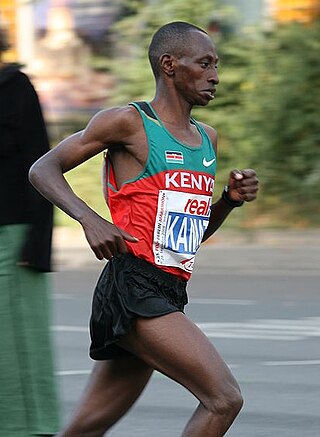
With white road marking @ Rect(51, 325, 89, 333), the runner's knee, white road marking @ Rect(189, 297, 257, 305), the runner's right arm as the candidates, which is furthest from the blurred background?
the runner's knee

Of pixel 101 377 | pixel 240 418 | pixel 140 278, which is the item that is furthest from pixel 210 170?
pixel 240 418

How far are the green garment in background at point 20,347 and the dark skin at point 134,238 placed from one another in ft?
1.51

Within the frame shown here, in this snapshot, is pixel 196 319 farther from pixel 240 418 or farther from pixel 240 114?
pixel 240 114

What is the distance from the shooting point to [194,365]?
4.42 metres

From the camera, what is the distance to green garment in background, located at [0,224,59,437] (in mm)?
5195

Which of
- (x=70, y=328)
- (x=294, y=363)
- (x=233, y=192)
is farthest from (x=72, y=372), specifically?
(x=233, y=192)

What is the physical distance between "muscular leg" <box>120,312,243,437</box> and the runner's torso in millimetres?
226

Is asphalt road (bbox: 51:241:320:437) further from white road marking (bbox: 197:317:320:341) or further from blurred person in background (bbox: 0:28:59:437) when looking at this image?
blurred person in background (bbox: 0:28:59:437)

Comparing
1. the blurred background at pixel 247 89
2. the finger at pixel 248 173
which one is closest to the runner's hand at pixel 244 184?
the finger at pixel 248 173

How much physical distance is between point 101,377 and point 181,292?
1.37 ft

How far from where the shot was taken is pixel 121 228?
461 centimetres

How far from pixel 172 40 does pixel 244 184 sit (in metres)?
0.60

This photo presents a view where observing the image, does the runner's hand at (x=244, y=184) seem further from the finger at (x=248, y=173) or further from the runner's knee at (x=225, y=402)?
the runner's knee at (x=225, y=402)

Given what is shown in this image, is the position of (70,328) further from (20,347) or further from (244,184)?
(244,184)
